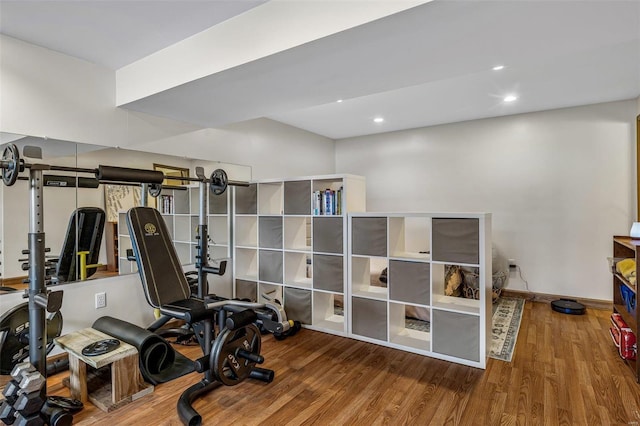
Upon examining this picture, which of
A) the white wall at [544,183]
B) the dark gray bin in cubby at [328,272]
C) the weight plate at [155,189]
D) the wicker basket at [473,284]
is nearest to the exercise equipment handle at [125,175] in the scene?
the weight plate at [155,189]

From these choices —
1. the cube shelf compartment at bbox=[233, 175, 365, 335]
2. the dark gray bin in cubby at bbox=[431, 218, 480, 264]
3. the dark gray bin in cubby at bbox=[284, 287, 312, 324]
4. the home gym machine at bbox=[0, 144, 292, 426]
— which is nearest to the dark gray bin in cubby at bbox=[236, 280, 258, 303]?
the cube shelf compartment at bbox=[233, 175, 365, 335]

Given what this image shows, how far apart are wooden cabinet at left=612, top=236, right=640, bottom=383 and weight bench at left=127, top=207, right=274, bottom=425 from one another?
2.79m

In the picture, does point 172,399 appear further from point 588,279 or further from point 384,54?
point 588,279

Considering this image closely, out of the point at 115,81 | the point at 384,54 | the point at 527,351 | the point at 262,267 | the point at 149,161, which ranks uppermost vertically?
the point at 115,81

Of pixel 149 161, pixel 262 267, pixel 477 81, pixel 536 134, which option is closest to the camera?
pixel 149 161

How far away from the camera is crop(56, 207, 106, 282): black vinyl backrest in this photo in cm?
280

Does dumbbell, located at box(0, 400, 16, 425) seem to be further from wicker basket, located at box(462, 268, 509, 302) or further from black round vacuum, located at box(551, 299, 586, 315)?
black round vacuum, located at box(551, 299, 586, 315)

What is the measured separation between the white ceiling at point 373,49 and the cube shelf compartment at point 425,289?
120 cm

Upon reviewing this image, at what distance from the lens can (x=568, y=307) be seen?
4.14 m

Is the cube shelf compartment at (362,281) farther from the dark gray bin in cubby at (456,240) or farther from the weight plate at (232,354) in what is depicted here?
the weight plate at (232,354)

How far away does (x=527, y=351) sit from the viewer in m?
3.09

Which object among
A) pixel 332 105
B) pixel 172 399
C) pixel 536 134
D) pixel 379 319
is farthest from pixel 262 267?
pixel 536 134

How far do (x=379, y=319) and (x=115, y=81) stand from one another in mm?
3272

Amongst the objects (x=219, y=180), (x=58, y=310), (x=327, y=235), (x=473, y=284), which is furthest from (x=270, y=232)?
(x=473, y=284)
